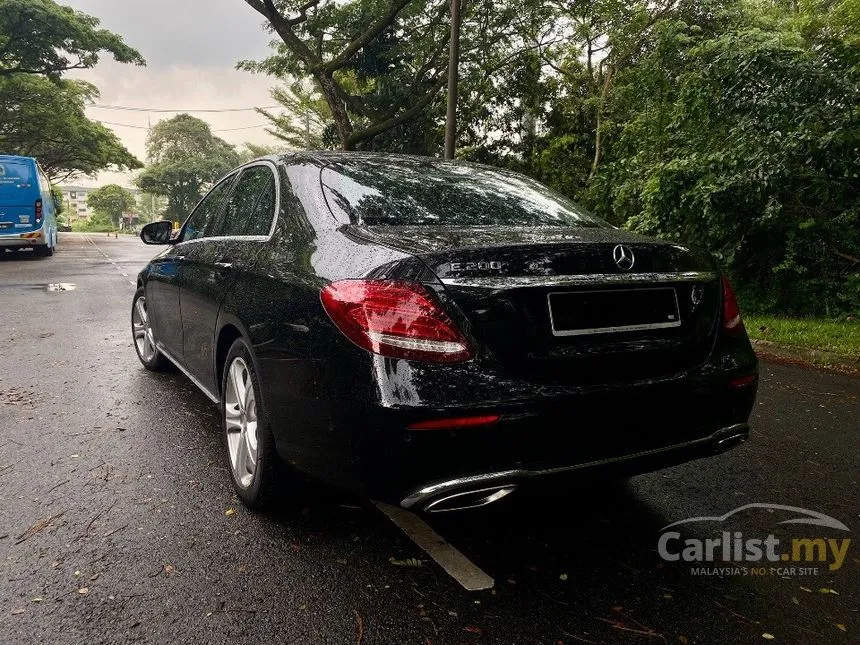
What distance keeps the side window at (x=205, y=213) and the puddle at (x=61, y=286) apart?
8.08m

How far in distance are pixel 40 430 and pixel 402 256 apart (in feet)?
9.19

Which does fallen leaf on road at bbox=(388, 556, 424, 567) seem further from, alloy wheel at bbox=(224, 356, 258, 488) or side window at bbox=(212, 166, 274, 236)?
side window at bbox=(212, 166, 274, 236)

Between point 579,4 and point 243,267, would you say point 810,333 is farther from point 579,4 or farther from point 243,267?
point 579,4

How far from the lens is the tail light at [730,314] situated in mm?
2557

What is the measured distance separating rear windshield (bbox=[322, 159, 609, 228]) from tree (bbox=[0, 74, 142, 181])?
102ft

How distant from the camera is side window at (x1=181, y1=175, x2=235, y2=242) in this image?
13.1 ft

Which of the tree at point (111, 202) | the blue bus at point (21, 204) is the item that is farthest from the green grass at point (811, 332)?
the tree at point (111, 202)

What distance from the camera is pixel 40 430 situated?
147 inches

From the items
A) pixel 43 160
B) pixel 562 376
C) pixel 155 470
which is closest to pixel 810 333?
pixel 562 376

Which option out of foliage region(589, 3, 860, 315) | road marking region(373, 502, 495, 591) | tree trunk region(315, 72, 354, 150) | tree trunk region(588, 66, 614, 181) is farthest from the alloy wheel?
tree trunk region(315, 72, 354, 150)

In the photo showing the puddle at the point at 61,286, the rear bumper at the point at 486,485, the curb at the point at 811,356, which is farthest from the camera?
the puddle at the point at 61,286

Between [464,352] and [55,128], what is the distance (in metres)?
41.9

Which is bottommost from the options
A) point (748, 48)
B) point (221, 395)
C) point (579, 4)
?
point (221, 395)

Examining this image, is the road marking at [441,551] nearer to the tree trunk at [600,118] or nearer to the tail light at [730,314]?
the tail light at [730,314]
